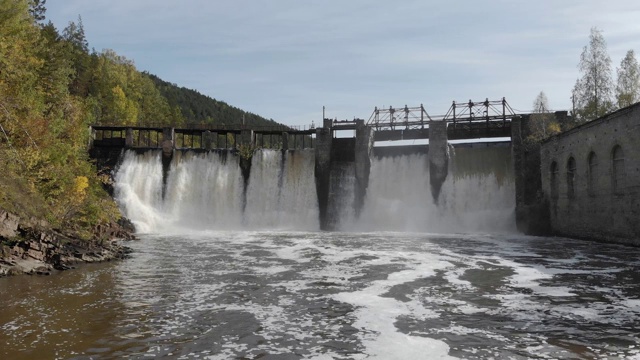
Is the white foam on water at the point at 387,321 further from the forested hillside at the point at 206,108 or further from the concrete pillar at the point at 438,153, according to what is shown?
the forested hillside at the point at 206,108

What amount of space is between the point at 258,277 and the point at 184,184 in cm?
2834

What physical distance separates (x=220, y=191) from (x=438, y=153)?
61.1 ft

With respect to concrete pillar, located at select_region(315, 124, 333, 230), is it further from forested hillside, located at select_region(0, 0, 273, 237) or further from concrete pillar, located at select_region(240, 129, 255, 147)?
forested hillside, located at select_region(0, 0, 273, 237)

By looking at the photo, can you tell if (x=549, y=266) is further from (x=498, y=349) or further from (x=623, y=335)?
(x=498, y=349)

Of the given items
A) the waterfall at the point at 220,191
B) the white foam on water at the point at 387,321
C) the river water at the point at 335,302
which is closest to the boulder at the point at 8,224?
the river water at the point at 335,302

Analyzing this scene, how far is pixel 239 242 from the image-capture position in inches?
1139

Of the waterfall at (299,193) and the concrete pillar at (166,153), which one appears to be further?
the concrete pillar at (166,153)

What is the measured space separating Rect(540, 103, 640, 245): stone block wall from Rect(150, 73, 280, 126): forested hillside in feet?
384

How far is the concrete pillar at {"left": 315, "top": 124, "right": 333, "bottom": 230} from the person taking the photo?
40.9 meters

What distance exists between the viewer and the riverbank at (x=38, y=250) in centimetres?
1501

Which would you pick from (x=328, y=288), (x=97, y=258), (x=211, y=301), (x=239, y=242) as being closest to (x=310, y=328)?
(x=211, y=301)

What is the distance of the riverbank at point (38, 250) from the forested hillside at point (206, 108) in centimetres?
12409

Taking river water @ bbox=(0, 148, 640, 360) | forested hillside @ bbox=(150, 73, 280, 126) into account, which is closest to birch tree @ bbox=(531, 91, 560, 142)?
river water @ bbox=(0, 148, 640, 360)

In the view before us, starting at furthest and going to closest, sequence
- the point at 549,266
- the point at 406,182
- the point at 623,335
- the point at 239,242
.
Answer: the point at 406,182
the point at 239,242
the point at 549,266
the point at 623,335
